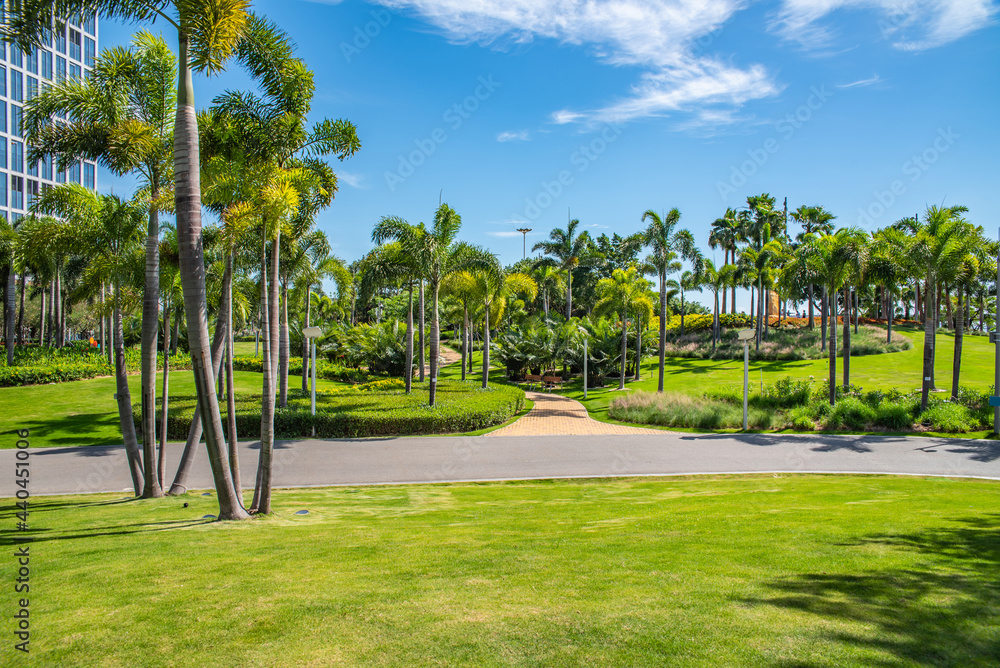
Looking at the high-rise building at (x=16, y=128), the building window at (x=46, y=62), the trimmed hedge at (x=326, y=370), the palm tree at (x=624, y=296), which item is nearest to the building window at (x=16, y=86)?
the high-rise building at (x=16, y=128)

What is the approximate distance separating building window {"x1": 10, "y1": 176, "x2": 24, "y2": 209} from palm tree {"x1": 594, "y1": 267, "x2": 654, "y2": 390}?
211 feet

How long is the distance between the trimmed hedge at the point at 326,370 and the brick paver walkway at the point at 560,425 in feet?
43.3

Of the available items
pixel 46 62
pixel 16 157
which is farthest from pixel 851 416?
pixel 46 62

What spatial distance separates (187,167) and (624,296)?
26.7 metres

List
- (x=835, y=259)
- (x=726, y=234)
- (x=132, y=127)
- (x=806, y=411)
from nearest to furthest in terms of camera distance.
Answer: (x=132, y=127), (x=806, y=411), (x=835, y=259), (x=726, y=234)

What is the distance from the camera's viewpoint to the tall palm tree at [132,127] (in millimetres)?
10211

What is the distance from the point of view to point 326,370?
35.7 m

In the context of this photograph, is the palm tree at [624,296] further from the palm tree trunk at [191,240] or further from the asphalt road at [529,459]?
the palm tree trunk at [191,240]

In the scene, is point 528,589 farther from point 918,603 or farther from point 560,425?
point 560,425

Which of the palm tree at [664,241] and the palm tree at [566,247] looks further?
the palm tree at [566,247]

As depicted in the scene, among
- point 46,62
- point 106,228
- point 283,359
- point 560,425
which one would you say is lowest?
point 560,425

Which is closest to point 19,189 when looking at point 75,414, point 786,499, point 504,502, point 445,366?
point 445,366

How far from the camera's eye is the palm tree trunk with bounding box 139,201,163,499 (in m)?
10.2

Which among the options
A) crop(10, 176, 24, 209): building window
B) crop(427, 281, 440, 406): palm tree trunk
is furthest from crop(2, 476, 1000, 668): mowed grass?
crop(10, 176, 24, 209): building window
